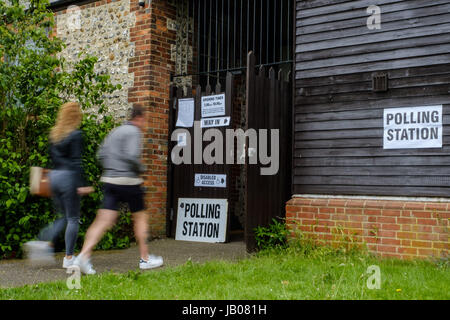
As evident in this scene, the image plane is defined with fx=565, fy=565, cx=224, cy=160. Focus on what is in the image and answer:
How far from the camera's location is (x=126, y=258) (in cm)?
739

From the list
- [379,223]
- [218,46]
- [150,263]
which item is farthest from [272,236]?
[218,46]

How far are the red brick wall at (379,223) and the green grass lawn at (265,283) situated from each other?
0.78 ft

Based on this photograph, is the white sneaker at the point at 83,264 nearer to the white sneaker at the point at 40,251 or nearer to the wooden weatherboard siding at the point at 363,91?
the white sneaker at the point at 40,251

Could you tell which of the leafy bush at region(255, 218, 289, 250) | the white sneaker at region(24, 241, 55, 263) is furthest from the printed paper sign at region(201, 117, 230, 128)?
the white sneaker at region(24, 241, 55, 263)

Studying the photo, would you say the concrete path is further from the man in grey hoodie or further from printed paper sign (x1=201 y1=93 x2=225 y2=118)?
printed paper sign (x1=201 y1=93 x2=225 y2=118)

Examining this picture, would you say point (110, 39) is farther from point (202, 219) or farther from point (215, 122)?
point (202, 219)

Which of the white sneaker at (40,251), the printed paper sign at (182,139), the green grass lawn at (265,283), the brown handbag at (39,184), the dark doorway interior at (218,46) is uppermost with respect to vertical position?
the dark doorway interior at (218,46)

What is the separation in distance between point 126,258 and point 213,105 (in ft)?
9.84

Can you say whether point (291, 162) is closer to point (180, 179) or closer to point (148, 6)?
point (180, 179)

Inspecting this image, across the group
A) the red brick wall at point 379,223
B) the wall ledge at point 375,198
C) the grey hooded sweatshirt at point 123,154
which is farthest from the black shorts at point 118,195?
the wall ledge at point 375,198

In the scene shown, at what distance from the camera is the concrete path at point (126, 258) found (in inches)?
234

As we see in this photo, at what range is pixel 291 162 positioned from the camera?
8086 mm

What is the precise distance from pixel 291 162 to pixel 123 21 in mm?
3948
